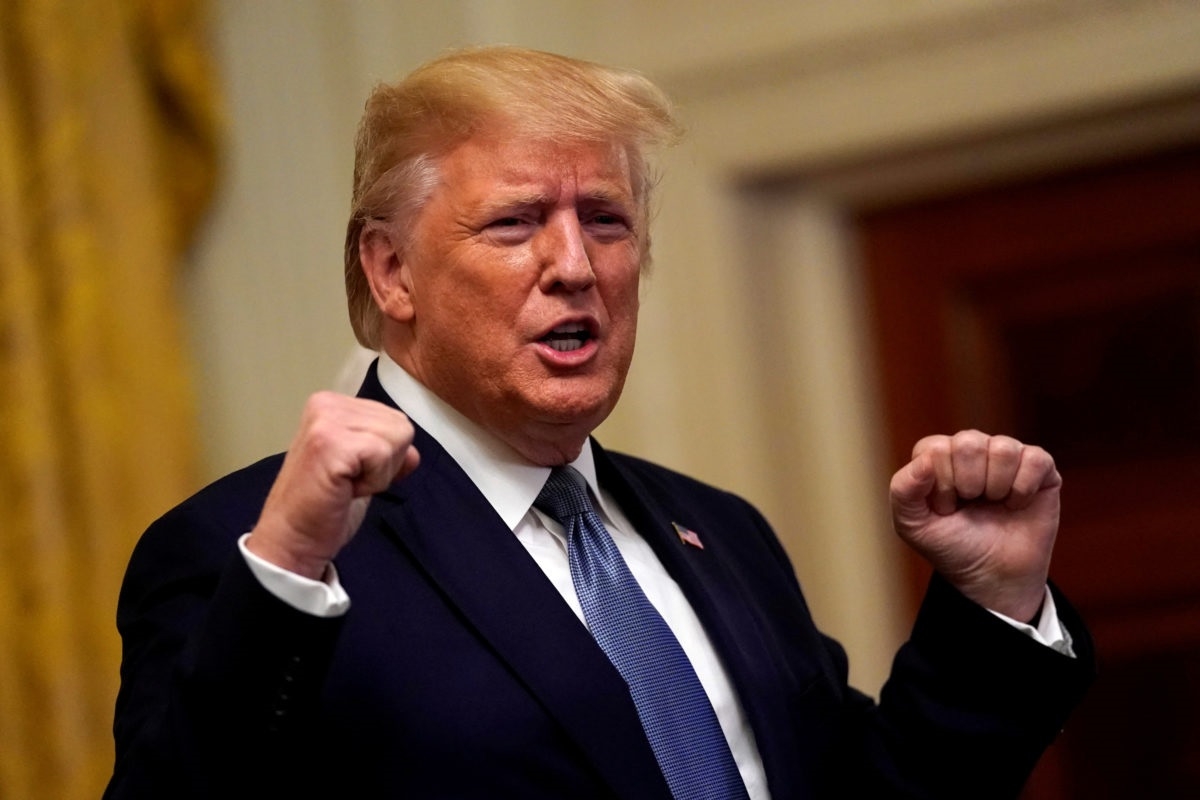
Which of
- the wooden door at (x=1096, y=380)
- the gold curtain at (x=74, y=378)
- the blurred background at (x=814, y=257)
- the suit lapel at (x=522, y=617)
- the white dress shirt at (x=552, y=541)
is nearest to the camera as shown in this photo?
the suit lapel at (x=522, y=617)

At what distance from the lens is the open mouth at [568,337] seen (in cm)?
164

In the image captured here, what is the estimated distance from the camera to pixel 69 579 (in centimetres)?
283

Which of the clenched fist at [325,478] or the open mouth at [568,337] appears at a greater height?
the open mouth at [568,337]

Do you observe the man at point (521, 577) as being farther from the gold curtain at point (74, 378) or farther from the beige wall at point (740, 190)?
the beige wall at point (740, 190)

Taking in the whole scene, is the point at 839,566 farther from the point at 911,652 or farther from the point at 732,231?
the point at 911,652

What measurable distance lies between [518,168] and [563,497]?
0.36 metres

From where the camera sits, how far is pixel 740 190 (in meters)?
3.28

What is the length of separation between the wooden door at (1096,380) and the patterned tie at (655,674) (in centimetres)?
189

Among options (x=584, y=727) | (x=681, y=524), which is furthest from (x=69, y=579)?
(x=584, y=727)

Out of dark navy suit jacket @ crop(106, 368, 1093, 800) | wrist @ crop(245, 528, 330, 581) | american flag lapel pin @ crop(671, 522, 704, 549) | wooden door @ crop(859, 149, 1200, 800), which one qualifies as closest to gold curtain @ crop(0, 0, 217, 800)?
dark navy suit jacket @ crop(106, 368, 1093, 800)

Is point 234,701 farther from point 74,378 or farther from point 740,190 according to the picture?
point 740,190

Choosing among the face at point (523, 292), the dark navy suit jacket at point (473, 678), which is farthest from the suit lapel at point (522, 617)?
the face at point (523, 292)

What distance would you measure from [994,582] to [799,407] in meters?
1.66

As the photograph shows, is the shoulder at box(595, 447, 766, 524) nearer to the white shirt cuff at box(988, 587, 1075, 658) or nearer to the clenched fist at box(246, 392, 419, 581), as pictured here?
the white shirt cuff at box(988, 587, 1075, 658)
